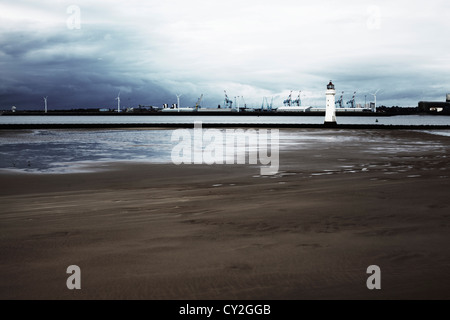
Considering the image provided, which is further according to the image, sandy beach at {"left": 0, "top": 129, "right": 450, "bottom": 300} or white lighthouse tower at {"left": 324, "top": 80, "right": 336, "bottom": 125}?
white lighthouse tower at {"left": 324, "top": 80, "right": 336, "bottom": 125}

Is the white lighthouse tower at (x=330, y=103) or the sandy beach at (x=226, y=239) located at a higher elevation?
the white lighthouse tower at (x=330, y=103)

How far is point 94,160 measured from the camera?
22.2 m

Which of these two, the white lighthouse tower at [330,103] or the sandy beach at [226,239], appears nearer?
the sandy beach at [226,239]

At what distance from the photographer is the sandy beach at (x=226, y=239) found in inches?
207

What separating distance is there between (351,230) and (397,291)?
9.03 ft

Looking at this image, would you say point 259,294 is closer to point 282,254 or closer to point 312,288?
point 312,288

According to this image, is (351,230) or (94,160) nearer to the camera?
(351,230)

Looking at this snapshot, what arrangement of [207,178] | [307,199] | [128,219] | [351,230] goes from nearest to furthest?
[351,230], [128,219], [307,199], [207,178]

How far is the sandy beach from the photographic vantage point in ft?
17.3

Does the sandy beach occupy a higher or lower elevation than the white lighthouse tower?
lower

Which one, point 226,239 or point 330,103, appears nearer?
point 226,239

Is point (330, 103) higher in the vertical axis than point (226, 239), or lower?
higher

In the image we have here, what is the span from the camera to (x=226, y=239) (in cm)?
728
